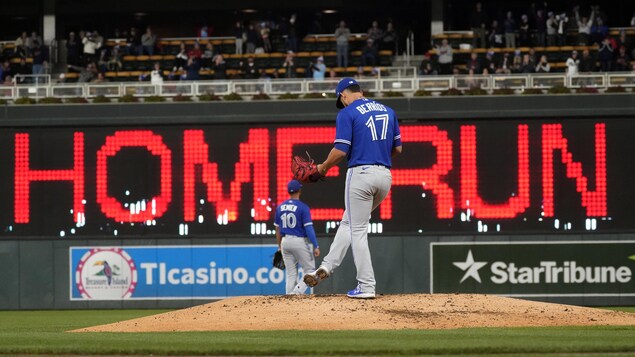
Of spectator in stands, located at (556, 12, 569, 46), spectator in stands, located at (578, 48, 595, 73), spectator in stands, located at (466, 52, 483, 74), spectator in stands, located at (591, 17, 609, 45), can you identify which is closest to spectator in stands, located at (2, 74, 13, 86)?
spectator in stands, located at (466, 52, 483, 74)

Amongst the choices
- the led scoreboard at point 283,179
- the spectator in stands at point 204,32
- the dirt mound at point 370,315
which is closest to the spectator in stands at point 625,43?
the led scoreboard at point 283,179

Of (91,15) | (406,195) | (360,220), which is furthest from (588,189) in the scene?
(91,15)

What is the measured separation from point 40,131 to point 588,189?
28.5ft

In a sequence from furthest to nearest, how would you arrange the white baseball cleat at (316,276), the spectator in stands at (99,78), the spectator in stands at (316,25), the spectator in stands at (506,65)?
the spectator in stands at (316,25) → the spectator in stands at (99,78) → the spectator in stands at (506,65) → the white baseball cleat at (316,276)

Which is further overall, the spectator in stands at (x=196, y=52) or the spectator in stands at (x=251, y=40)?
the spectator in stands at (x=251, y=40)

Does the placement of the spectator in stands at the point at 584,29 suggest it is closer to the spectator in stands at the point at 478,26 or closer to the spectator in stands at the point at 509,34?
the spectator in stands at the point at 509,34

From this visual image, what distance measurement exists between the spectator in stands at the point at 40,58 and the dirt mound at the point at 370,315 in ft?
48.0

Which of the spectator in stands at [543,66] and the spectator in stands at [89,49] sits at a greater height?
the spectator in stands at [89,49]

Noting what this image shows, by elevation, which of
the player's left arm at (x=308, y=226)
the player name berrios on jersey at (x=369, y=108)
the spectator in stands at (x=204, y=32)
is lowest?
the player's left arm at (x=308, y=226)

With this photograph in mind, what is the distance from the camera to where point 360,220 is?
492 inches

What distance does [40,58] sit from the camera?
27.1 meters

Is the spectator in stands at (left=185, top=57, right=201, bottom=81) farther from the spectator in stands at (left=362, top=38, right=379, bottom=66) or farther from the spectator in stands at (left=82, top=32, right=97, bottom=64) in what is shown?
the spectator in stands at (left=362, top=38, right=379, bottom=66)

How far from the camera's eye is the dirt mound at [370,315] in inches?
467

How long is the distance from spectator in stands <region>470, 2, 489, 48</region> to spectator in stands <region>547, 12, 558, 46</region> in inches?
51.2
